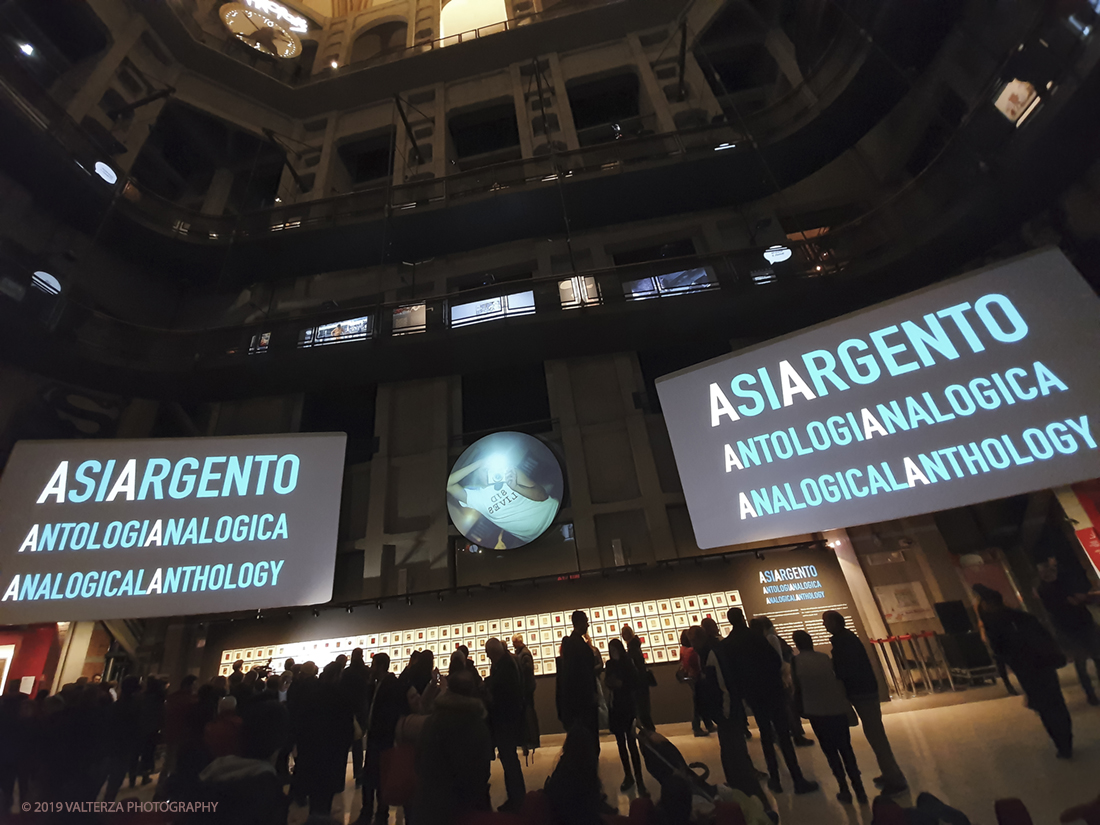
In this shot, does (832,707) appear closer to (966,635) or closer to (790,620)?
(790,620)

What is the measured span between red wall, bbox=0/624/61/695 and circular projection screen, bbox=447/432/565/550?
9.02 m

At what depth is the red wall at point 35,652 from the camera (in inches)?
377

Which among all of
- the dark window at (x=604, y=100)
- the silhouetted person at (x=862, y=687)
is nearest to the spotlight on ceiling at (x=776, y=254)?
the silhouetted person at (x=862, y=687)

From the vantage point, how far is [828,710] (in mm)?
4043

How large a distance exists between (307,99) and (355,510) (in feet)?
47.4

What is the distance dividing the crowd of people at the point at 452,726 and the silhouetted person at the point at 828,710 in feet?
0.04

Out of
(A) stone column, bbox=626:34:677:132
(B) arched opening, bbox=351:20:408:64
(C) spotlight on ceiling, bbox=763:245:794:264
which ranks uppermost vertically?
(B) arched opening, bbox=351:20:408:64

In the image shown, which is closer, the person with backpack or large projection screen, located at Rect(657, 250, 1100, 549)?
the person with backpack

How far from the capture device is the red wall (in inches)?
377

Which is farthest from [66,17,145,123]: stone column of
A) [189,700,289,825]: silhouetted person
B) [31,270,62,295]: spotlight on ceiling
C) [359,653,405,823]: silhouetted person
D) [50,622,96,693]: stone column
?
[189,700,289,825]: silhouetted person

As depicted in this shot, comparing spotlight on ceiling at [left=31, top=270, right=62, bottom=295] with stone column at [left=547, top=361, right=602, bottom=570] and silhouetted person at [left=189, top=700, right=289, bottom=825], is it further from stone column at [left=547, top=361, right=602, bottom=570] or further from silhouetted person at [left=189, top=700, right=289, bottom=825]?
silhouetted person at [left=189, top=700, right=289, bottom=825]

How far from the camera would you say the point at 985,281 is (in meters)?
5.16

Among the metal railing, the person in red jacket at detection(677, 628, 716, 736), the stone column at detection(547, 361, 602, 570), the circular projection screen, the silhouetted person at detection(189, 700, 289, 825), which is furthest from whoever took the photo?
the metal railing

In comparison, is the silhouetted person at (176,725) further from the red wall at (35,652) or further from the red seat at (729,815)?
the red wall at (35,652)
